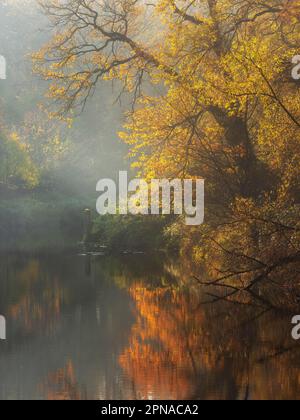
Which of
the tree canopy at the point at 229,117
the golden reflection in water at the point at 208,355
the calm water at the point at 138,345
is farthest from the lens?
the tree canopy at the point at 229,117

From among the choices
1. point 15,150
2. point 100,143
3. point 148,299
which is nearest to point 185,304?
point 148,299

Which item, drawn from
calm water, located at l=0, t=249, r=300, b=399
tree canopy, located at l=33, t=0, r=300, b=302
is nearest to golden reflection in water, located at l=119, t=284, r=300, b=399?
calm water, located at l=0, t=249, r=300, b=399

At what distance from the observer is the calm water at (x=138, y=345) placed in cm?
1202

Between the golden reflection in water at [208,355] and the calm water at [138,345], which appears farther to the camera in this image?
the calm water at [138,345]

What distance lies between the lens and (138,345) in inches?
594

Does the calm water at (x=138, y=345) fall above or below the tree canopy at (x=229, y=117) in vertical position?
below

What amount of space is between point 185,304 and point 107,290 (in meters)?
3.69

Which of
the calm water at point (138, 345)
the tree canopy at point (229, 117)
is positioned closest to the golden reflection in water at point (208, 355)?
the calm water at point (138, 345)

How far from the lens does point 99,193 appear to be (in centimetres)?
6303

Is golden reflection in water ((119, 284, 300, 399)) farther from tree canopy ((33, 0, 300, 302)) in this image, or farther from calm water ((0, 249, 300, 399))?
tree canopy ((33, 0, 300, 302))

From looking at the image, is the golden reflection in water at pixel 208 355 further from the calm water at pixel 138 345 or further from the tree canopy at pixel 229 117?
the tree canopy at pixel 229 117

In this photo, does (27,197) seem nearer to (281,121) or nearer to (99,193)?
(99,193)

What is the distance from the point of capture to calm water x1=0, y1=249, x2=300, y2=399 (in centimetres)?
1202
